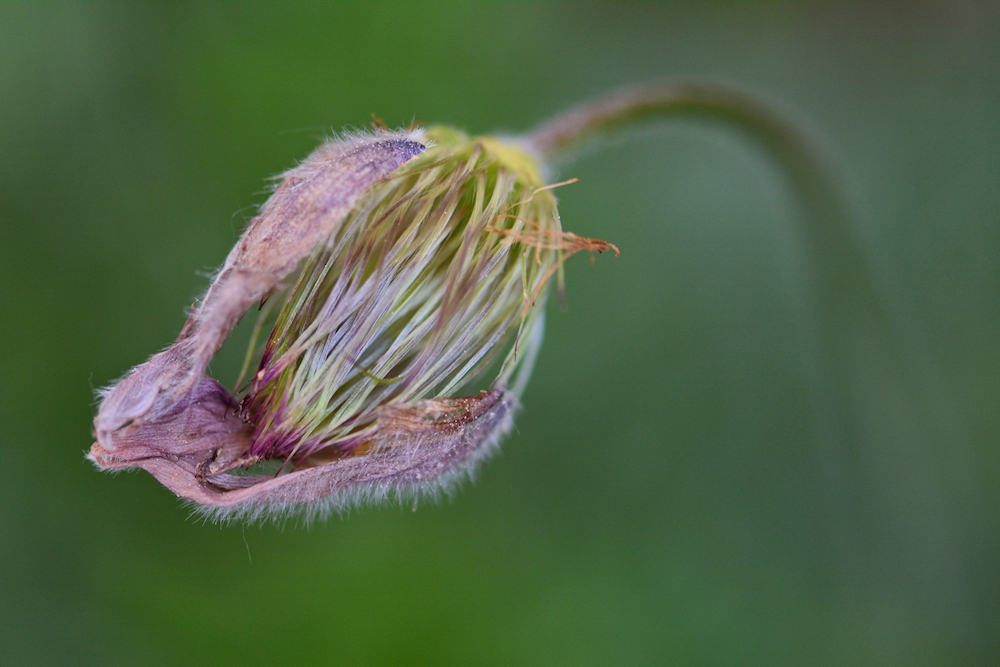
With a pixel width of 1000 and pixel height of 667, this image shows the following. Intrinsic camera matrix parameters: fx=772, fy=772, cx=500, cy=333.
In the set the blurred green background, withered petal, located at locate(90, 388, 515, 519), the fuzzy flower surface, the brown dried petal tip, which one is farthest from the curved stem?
withered petal, located at locate(90, 388, 515, 519)

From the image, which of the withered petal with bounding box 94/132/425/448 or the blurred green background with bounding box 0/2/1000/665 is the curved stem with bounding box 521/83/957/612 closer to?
the blurred green background with bounding box 0/2/1000/665

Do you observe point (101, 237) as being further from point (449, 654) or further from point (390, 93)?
point (449, 654)

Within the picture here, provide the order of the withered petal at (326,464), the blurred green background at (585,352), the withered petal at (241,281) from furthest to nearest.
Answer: the blurred green background at (585,352), the withered petal at (326,464), the withered petal at (241,281)

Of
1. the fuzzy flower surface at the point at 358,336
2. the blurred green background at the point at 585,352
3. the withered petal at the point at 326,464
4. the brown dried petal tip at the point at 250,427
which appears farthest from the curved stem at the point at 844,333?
the withered petal at the point at 326,464

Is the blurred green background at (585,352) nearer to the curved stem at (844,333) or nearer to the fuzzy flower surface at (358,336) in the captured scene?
the curved stem at (844,333)

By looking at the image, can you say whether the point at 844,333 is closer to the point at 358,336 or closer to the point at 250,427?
the point at 358,336

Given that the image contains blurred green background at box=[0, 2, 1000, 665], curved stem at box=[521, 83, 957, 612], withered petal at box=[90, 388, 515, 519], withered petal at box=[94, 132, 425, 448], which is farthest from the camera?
blurred green background at box=[0, 2, 1000, 665]

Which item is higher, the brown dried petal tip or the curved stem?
the curved stem
